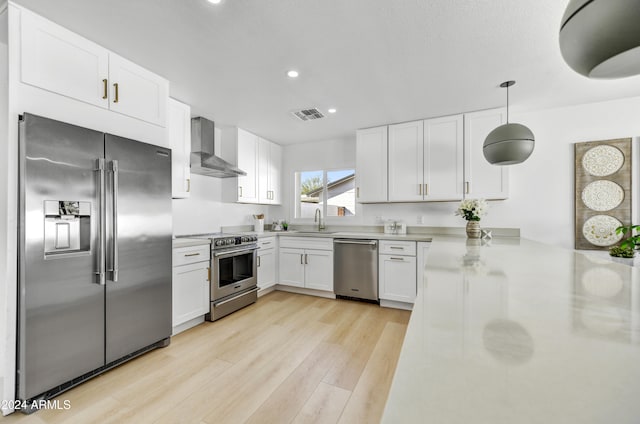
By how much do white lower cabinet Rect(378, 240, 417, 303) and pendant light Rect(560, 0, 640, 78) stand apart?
295 cm

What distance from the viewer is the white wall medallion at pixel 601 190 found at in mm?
2846

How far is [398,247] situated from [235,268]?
2040mm

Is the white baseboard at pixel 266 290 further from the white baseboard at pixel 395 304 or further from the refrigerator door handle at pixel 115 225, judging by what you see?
the refrigerator door handle at pixel 115 225

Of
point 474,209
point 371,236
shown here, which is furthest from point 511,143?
point 371,236

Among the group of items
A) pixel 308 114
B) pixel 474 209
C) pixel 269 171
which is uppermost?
pixel 308 114

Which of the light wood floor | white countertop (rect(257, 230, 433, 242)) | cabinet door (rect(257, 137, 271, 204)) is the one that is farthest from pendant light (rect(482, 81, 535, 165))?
cabinet door (rect(257, 137, 271, 204))

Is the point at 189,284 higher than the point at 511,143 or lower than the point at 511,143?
lower

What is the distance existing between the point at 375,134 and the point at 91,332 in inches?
140

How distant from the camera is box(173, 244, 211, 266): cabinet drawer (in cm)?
262

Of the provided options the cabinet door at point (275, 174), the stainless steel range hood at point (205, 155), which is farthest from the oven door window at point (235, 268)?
the cabinet door at point (275, 174)

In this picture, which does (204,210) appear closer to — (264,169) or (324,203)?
(264,169)

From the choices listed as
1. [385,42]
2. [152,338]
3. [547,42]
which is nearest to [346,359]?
[152,338]

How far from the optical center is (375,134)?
3.77 m

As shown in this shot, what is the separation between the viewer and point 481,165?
321cm
